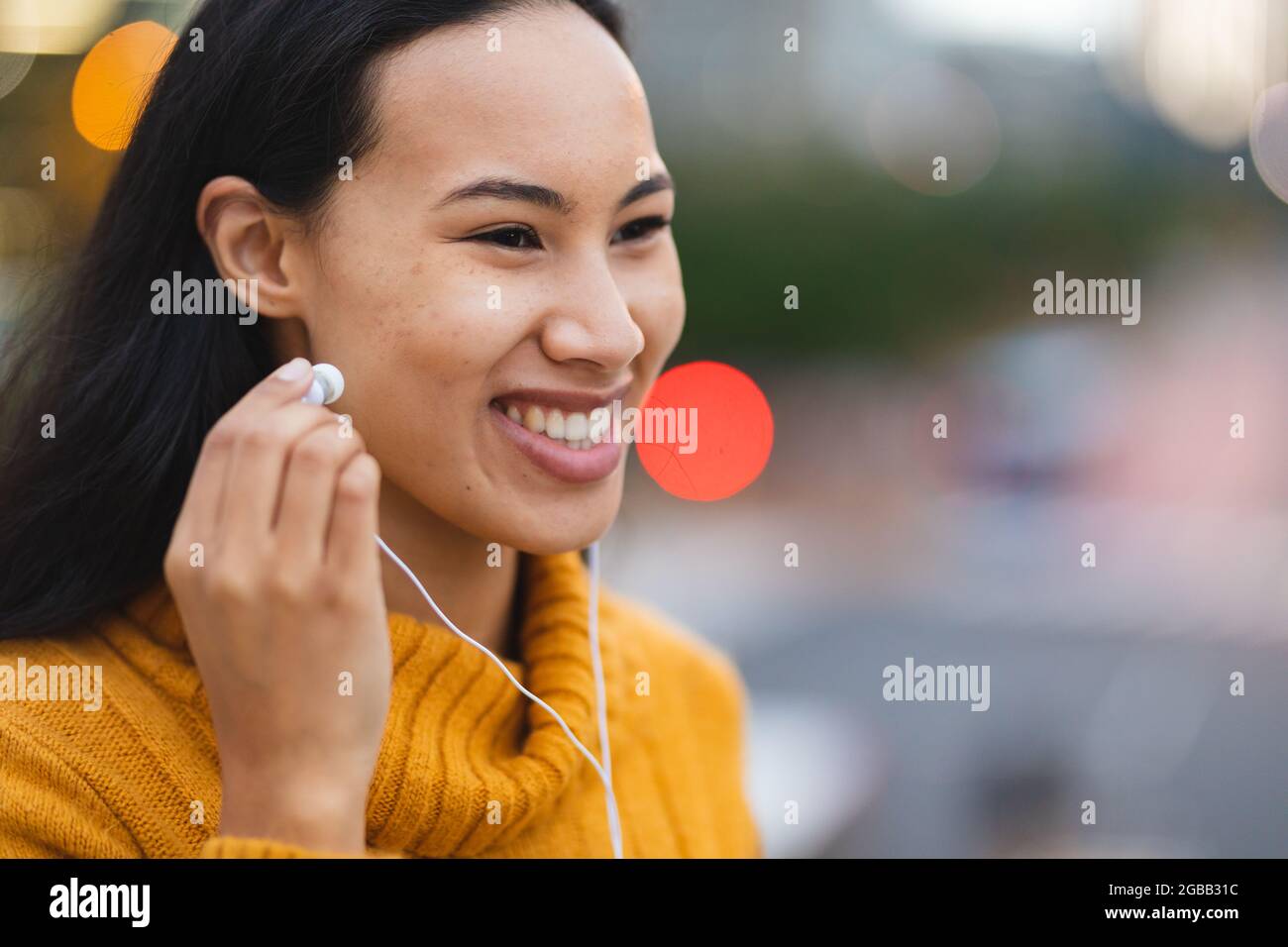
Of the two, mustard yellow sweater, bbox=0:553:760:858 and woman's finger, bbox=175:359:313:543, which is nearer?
woman's finger, bbox=175:359:313:543

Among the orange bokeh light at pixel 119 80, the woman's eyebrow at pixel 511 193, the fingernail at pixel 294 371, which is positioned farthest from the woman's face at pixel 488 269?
the orange bokeh light at pixel 119 80

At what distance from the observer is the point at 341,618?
4.57ft

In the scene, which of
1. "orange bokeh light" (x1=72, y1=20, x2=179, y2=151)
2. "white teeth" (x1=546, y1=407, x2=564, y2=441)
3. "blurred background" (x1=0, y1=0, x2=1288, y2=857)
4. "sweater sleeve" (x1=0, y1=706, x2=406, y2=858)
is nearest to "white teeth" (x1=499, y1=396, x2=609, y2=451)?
"white teeth" (x1=546, y1=407, x2=564, y2=441)

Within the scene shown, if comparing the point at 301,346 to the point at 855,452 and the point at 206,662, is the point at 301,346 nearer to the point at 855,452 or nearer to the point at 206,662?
the point at 206,662

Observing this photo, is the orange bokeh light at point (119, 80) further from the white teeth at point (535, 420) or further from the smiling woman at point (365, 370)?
the white teeth at point (535, 420)

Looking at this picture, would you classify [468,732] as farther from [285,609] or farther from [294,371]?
[294,371]

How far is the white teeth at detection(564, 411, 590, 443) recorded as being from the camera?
1714mm

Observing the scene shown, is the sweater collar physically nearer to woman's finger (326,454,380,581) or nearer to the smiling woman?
the smiling woman

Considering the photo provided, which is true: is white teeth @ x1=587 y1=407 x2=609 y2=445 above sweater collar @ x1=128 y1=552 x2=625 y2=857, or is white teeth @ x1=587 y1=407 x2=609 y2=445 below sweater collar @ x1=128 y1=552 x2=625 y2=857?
above

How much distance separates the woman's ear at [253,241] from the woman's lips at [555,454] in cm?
36

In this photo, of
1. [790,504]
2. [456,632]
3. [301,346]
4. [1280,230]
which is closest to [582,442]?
[456,632]

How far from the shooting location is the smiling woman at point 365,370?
5.21 feet

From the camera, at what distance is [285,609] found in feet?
4.49

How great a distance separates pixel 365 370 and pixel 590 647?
64 centimetres
